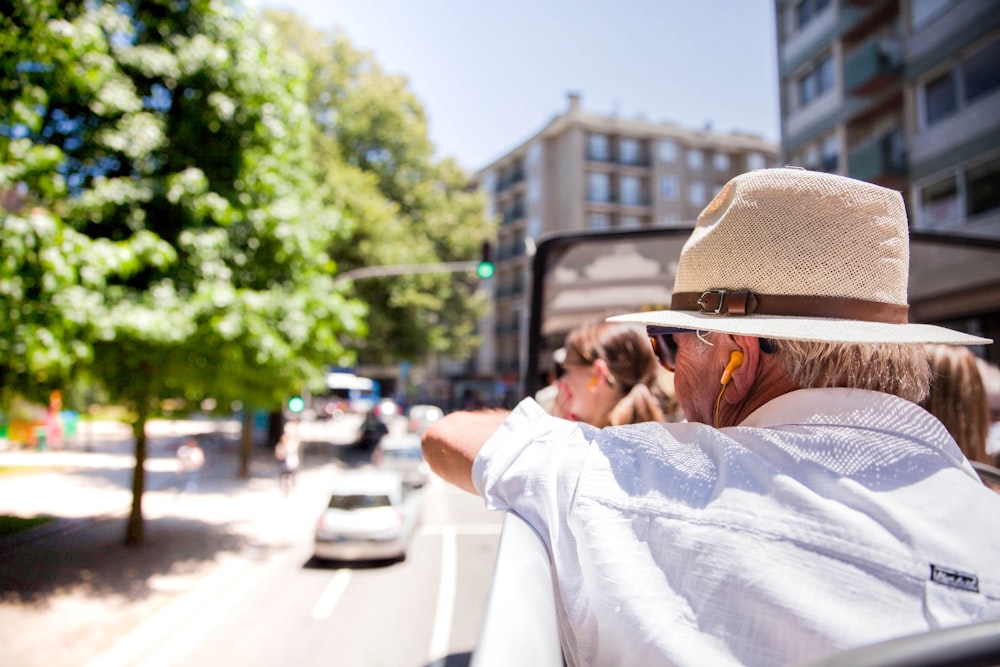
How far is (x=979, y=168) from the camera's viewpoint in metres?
13.0

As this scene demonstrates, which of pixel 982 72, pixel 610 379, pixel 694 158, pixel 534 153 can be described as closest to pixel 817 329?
pixel 610 379

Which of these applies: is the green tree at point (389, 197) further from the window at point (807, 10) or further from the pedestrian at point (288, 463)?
the window at point (807, 10)

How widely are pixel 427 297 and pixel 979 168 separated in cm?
1683

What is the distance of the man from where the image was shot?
2.60 ft

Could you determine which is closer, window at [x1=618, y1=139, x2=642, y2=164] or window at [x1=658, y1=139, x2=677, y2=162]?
window at [x1=618, y1=139, x2=642, y2=164]

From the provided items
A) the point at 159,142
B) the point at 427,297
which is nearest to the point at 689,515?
the point at 159,142

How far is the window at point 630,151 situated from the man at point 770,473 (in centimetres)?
4484

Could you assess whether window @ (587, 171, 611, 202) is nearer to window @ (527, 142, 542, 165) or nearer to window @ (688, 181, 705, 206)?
window @ (527, 142, 542, 165)

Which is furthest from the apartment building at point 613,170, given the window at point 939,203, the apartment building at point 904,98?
the window at point 939,203

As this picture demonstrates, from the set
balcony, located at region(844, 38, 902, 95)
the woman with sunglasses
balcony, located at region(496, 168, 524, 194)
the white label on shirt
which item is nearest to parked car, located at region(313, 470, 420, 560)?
the woman with sunglasses

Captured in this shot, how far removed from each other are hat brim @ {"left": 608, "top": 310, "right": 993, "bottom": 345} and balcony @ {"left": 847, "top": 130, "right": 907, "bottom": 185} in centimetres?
1646

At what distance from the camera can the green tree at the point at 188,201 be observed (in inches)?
223

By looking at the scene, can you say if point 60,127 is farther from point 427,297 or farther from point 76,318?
point 427,297

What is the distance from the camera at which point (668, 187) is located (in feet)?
145
